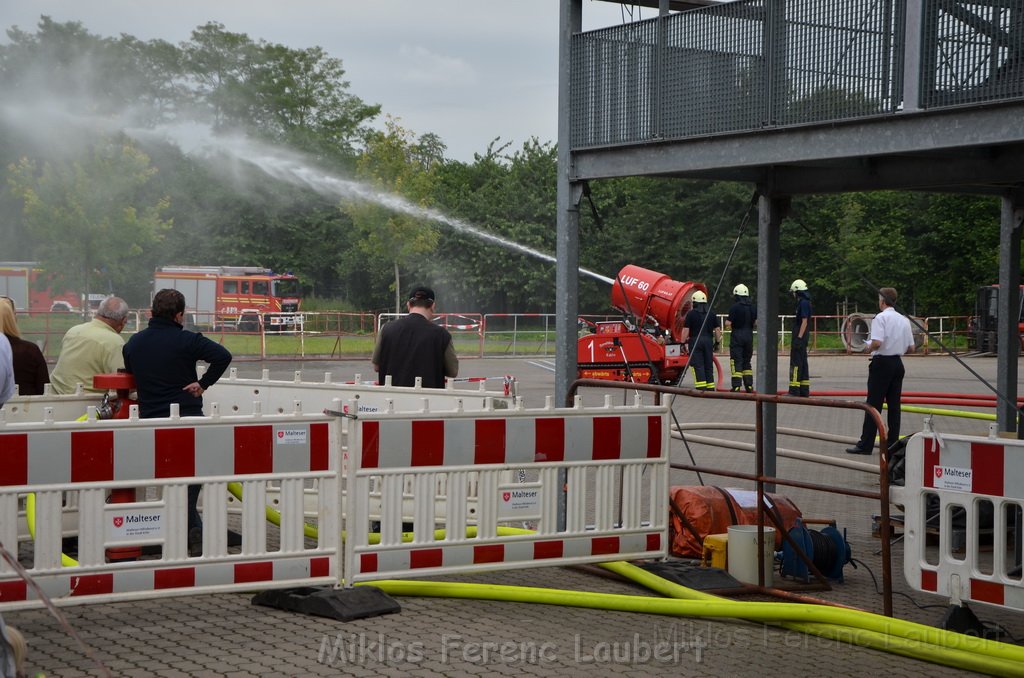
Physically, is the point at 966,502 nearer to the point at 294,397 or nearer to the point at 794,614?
the point at 794,614

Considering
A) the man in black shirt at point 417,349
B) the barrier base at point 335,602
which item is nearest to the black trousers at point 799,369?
the man in black shirt at point 417,349

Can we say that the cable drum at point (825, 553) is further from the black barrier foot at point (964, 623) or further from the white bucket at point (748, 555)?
the black barrier foot at point (964, 623)

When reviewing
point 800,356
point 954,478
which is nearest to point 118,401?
point 954,478

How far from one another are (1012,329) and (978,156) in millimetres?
3268

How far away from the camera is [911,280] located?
47750 millimetres

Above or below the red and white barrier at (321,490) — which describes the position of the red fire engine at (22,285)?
above

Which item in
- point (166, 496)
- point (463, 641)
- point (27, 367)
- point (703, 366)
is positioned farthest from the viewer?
point (703, 366)

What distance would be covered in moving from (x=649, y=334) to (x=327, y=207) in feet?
136

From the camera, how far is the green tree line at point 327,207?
43.6 metres

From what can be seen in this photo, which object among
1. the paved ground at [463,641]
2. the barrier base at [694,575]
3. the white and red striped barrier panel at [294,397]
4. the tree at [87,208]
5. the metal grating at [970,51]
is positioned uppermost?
the tree at [87,208]

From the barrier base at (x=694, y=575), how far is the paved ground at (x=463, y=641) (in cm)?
20

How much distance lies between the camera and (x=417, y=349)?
8.99m

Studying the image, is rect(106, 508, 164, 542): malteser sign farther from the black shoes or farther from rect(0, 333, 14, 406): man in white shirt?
rect(0, 333, 14, 406): man in white shirt

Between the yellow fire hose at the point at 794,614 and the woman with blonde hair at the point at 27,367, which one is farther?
the woman with blonde hair at the point at 27,367
